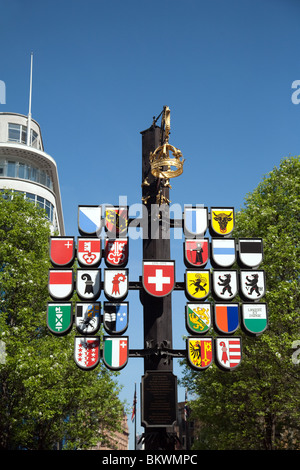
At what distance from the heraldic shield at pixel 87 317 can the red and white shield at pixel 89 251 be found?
1.02 m

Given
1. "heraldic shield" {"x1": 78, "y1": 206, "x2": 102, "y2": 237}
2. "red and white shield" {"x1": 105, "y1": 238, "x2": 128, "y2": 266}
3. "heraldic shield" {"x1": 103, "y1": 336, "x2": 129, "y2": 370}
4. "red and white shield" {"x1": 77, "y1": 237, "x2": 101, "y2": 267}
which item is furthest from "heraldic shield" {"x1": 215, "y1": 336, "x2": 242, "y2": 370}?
"heraldic shield" {"x1": 78, "y1": 206, "x2": 102, "y2": 237}

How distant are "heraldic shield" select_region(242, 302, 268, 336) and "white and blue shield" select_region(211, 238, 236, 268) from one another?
1.16 meters

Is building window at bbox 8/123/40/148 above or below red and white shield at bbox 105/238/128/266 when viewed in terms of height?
above

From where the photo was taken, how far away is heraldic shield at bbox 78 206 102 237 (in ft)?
45.4

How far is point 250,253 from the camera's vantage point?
14102 mm

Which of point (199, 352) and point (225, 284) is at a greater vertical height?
point (225, 284)

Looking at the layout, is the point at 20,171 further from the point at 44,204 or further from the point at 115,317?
the point at 115,317

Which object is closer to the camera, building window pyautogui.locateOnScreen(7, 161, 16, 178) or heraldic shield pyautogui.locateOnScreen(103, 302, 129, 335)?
heraldic shield pyautogui.locateOnScreen(103, 302, 129, 335)

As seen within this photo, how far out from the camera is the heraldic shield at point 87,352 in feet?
42.8

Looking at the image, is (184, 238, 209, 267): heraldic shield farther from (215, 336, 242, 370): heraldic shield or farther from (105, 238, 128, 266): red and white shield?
(215, 336, 242, 370): heraldic shield

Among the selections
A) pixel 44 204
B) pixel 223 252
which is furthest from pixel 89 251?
pixel 44 204

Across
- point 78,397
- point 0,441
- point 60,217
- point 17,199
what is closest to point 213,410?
point 78,397

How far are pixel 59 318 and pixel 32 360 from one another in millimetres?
13094

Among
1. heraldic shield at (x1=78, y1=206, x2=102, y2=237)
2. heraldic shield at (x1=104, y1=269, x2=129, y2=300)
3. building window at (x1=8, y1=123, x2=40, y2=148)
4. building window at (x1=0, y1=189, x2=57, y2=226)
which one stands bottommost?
heraldic shield at (x1=104, y1=269, x2=129, y2=300)
